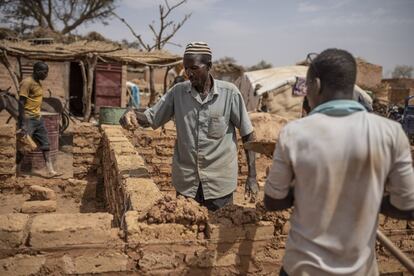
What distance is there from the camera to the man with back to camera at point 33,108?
6.38 metres

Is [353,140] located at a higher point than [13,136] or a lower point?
higher

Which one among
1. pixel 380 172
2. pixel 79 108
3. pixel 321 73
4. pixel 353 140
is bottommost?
pixel 79 108

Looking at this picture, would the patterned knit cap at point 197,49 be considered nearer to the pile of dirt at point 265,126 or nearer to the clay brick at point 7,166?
the clay brick at point 7,166

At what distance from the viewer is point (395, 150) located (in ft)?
4.43

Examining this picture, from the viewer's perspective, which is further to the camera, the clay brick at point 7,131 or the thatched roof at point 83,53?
the thatched roof at point 83,53

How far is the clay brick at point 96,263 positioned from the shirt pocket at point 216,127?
3.90 ft

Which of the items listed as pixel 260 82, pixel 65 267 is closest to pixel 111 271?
pixel 65 267

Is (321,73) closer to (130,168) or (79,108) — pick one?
(130,168)

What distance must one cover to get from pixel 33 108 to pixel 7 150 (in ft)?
3.84

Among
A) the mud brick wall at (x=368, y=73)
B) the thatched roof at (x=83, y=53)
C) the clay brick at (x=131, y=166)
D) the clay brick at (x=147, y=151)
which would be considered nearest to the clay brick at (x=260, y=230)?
the clay brick at (x=131, y=166)

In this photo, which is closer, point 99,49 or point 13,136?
point 13,136

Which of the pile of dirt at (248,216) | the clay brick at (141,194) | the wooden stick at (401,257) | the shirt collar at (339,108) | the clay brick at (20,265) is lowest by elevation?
the clay brick at (20,265)

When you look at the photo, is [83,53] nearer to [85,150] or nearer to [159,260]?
[85,150]

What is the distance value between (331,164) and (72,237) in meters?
1.47
